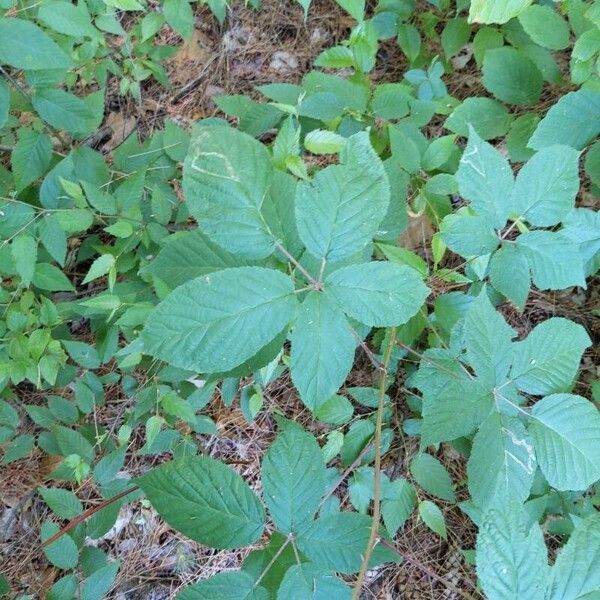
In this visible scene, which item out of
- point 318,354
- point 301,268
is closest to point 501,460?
point 318,354

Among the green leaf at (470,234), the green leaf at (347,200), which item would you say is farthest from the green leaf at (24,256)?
the green leaf at (470,234)

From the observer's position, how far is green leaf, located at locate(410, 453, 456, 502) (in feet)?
6.20

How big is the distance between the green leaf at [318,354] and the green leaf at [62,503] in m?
1.35

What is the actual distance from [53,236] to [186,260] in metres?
0.92

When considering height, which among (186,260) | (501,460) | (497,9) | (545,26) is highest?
(497,9)

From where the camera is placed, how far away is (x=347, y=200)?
101 centimetres

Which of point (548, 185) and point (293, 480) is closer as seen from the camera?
point (293, 480)

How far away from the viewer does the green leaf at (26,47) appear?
154 cm

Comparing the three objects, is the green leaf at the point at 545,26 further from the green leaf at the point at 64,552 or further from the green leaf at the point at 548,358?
the green leaf at the point at 64,552

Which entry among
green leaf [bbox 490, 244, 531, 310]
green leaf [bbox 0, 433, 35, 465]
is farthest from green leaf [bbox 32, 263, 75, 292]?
green leaf [bbox 490, 244, 531, 310]

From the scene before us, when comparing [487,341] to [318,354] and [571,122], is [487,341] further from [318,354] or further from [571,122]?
[571,122]

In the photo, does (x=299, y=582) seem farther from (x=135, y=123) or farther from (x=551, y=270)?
(x=135, y=123)

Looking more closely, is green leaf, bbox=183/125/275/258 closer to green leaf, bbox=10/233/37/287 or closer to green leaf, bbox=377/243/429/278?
green leaf, bbox=377/243/429/278

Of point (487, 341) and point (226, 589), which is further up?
point (487, 341)
